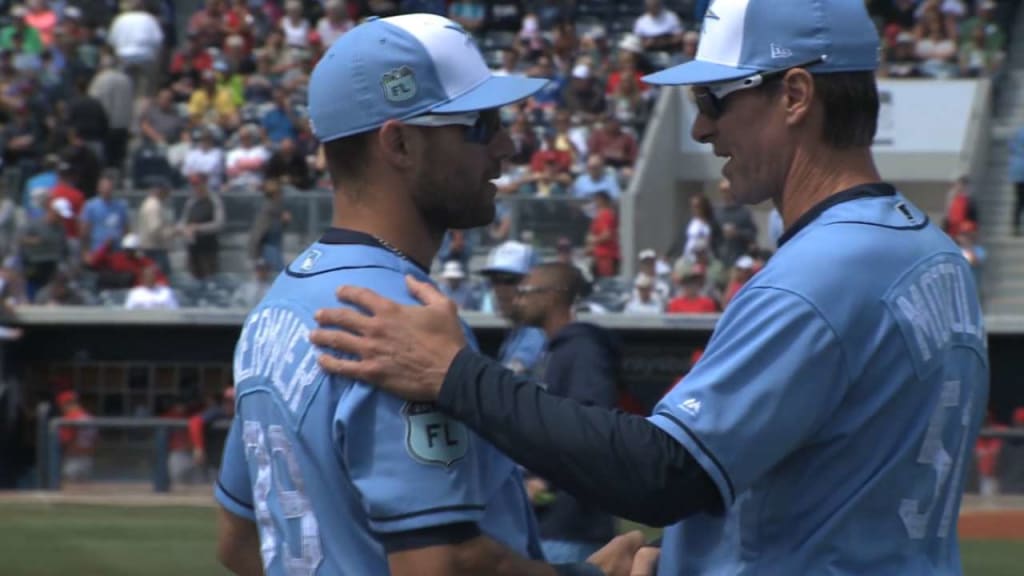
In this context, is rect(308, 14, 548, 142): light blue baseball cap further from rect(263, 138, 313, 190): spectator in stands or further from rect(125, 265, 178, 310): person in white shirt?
rect(263, 138, 313, 190): spectator in stands

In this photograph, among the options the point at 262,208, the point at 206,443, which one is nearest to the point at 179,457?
the point at 206,443

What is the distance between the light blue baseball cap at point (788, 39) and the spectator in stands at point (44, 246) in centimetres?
1326

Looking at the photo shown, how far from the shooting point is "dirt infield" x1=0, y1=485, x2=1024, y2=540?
34.2 ft

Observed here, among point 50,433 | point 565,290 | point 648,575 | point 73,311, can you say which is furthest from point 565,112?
point 648,575

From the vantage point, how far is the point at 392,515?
8.07ft

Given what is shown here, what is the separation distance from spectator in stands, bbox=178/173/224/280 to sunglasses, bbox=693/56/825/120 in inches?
522

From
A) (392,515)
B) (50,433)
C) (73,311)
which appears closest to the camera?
(392,515)

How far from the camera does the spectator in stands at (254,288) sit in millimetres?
14984

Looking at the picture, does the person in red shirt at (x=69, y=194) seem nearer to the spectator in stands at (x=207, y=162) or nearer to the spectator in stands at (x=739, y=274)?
the spectator in stands at (x=207, y=162)

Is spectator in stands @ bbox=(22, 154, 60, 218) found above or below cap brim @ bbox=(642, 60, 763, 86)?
below

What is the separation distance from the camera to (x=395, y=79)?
2.66m

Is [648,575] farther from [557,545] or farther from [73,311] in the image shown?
[73,311]

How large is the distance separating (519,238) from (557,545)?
934cm

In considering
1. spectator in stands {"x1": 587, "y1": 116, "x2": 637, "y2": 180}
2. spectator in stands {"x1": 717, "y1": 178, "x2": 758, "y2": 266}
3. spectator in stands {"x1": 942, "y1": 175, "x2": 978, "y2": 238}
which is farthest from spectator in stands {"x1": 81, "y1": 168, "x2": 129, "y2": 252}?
spectator in stands {"x1": 942, "y1": 175, "x2": 978, "y2": 238}
